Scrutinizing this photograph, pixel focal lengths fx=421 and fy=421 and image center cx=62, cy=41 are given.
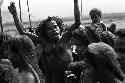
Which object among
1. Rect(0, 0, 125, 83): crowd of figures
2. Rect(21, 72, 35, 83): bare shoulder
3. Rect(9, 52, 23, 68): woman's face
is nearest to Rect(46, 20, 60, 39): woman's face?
Rect(0, 0, 125, 83): crowd of figures

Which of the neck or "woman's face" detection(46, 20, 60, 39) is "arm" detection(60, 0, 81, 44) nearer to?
"woman's face" detection(46, 20, 60, 39)

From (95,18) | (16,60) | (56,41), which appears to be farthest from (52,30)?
(16,60)

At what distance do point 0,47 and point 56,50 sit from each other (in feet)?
3.64

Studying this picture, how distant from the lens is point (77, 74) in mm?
5309

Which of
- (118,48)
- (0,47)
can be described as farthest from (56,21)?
(118,48)

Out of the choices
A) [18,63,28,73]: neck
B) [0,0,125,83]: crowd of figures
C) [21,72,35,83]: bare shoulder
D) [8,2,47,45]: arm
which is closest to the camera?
[0,0,125,83]: crowd of figures

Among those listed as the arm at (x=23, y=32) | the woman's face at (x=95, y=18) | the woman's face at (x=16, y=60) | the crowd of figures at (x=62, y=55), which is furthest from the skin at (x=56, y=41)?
the woman's face at (x=16, y=60)

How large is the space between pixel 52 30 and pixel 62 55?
0.41m

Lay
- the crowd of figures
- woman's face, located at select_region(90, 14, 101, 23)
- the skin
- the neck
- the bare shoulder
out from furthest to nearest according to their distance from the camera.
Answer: woman's face, located at select_region(90, 14, 101, 23)
the skin
the neck
the bare shoulder
the crowd of figures

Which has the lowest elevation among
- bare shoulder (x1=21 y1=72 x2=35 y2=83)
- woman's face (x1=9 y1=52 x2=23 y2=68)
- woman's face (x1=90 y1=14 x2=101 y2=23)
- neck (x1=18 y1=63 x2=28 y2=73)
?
bare shoulder (x1=21 y1=72 x2=35 y2=83)

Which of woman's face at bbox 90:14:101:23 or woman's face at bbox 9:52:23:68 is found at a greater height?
woman's face at bbox 90:14:101:23

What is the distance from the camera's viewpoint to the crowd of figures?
3619 mm

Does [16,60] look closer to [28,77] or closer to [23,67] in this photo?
[23,67]

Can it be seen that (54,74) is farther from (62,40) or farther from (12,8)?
(12,8)
